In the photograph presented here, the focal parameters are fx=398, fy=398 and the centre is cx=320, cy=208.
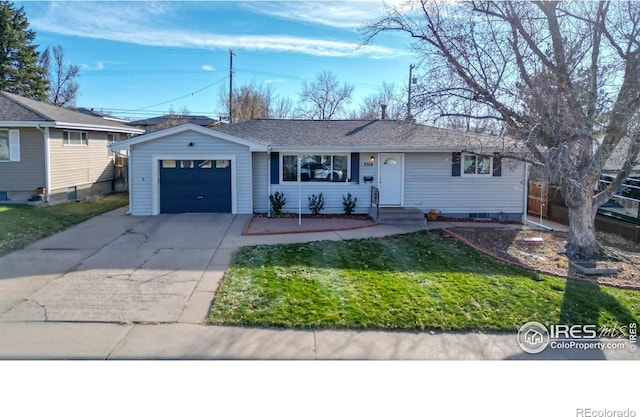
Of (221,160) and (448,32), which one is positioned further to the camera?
(221,160)

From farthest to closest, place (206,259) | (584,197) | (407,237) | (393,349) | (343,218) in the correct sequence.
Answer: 1. (343,218)
2. (407,237)
3. (584,197)
4. (206,259)
5. (393,349)

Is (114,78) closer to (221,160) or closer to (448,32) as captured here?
(221,160)

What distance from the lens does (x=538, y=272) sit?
7414 millimetres

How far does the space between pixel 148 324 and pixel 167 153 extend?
360 inches

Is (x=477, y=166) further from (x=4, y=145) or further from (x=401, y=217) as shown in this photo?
(x=4, y=145)

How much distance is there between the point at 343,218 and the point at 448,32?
6.30 m

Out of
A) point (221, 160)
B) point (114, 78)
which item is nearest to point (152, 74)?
point (114, 78)

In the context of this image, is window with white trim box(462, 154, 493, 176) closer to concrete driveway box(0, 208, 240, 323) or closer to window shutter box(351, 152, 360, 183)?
window shutter box(351, 152, 360, 183)

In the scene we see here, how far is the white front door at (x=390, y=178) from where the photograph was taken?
13867 mm

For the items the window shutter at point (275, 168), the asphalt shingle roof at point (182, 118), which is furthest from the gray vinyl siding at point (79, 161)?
the asphalt shingle roof at point (182, 118)

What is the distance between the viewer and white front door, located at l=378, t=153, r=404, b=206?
45.5 ft

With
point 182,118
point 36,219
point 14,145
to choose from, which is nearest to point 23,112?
point 14,145

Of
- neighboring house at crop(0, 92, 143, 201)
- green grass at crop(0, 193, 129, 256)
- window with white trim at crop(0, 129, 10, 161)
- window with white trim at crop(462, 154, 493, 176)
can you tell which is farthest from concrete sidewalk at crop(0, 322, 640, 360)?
window with white trim at crop(0, 129, 10, 161)

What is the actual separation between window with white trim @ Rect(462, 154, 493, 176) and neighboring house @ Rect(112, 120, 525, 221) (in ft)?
0.11
